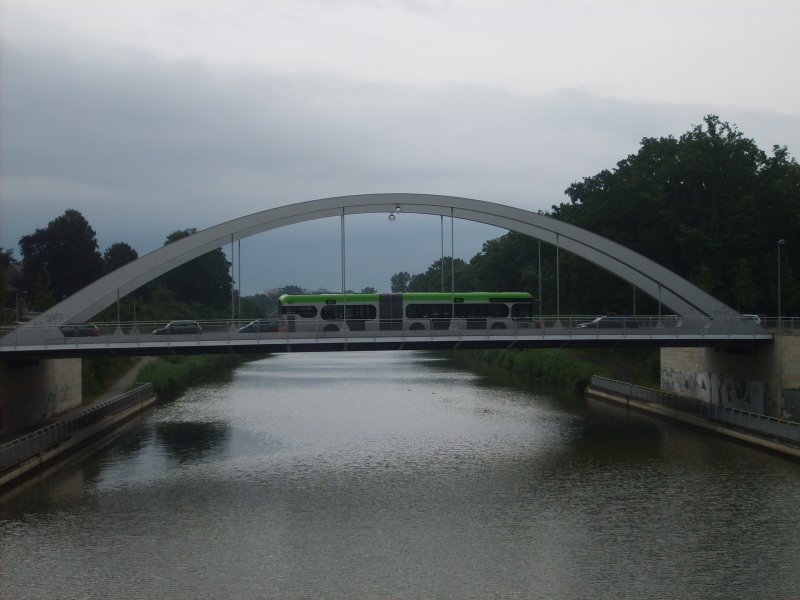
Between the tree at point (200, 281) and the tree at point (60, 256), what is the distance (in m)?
29.9

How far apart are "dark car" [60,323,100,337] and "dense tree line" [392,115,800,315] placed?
38.5 meters

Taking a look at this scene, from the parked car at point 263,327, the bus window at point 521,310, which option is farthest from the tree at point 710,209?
the parked car at point 263,327

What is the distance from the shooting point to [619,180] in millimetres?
67625

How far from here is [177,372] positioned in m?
70.9

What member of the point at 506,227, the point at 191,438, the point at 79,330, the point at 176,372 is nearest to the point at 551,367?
the point at 506,227

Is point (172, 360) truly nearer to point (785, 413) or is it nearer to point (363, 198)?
point (363, 198)

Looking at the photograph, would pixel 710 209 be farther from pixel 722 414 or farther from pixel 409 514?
pixel 409 514

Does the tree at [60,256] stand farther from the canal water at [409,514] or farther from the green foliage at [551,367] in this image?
the canal water at [409,514]

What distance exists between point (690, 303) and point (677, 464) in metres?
12.4

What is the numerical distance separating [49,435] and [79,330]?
453cm

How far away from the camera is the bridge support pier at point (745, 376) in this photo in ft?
128

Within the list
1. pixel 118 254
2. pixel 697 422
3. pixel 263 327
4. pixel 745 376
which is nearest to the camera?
pixel 263 327

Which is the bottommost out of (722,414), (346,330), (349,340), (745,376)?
(722,414)

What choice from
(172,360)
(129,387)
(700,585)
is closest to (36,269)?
(172,360)
